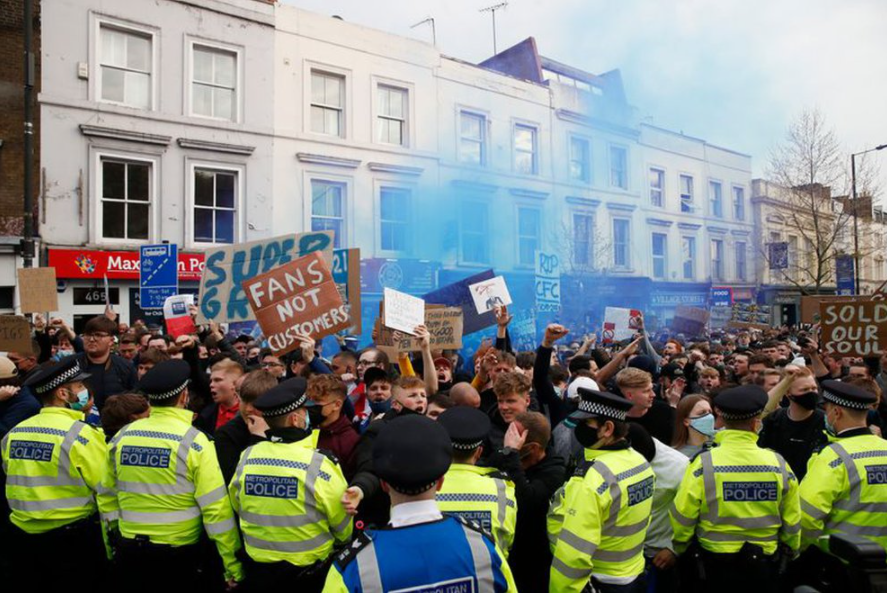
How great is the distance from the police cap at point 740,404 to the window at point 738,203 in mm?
31085

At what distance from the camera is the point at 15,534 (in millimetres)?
4051

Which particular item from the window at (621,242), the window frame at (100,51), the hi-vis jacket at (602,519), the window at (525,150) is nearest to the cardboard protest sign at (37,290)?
the window frame at (100,51)

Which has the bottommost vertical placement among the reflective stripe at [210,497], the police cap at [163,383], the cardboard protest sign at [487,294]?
the reflective stripe at [210,497]

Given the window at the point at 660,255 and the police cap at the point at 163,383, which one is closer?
the police cap at the point at 163,383

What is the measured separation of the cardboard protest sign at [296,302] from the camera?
6.34m

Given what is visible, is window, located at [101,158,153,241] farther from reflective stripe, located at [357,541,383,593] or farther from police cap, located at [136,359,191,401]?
reflective stripe, located at [357,541,383,593]

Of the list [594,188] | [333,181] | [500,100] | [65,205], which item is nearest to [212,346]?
[65,205]

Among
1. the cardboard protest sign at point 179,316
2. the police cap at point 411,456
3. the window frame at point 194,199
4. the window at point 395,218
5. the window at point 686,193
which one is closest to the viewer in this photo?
the police cap at point 411,456

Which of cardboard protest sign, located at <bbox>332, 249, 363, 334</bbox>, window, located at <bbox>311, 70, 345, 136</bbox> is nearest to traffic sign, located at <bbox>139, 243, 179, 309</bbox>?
cardboard protest sign, located at <bbox>332, 249, 363, 334</bbox>

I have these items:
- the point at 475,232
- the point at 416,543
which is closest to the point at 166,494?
the point at 416,543

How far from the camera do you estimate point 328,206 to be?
18484mm

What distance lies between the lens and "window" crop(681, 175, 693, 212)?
2962 cm

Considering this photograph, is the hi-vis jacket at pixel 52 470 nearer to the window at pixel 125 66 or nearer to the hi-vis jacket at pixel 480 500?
the hi-vis jacket at pixel 480 500

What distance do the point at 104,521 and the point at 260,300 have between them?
3047 mm
